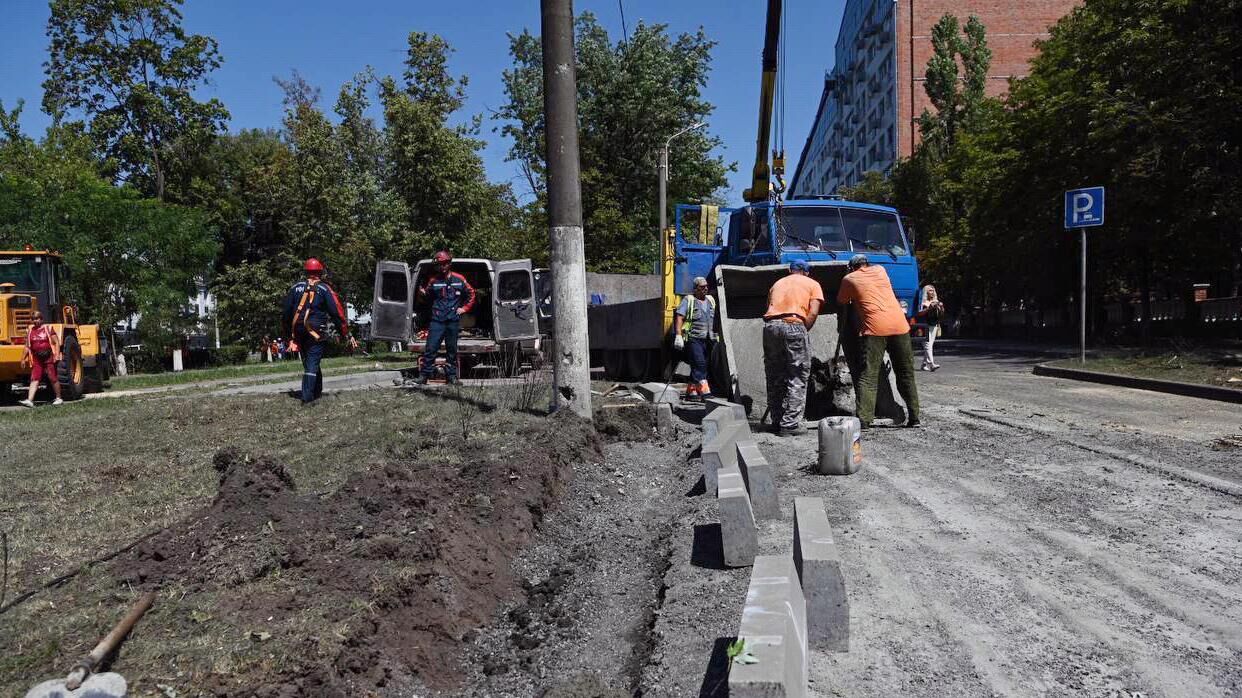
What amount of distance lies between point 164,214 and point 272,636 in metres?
32.6

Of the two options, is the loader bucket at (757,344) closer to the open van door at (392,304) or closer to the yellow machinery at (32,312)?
the open van door at (392,304)

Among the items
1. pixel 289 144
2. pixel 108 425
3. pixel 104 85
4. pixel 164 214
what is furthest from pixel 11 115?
pixel 108 425

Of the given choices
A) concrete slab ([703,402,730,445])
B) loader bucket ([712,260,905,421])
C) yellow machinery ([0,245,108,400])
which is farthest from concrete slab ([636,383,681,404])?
yellow machinery ([0,245,108,400])

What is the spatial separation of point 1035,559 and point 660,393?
6.76 m

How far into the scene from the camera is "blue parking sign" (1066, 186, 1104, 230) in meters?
15.7

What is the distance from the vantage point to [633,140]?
3438 cm

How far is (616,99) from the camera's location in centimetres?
3381

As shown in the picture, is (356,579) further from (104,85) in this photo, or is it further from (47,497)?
(104,85)

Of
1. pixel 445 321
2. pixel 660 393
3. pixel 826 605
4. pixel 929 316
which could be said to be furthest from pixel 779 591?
pixel 929 316

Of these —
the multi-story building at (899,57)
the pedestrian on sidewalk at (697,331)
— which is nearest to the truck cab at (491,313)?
the pedestrian on sidewalk at (697,331)

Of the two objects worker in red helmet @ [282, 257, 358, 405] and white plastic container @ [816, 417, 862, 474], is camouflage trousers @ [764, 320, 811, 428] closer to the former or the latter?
white plastic container @ [816, 417, 862, 474]

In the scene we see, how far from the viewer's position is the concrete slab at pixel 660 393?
11000 mm

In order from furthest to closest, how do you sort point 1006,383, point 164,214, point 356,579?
point 164,214, point 1006,383, point 356,579

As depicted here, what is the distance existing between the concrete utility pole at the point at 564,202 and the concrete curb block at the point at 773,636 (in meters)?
5.61
